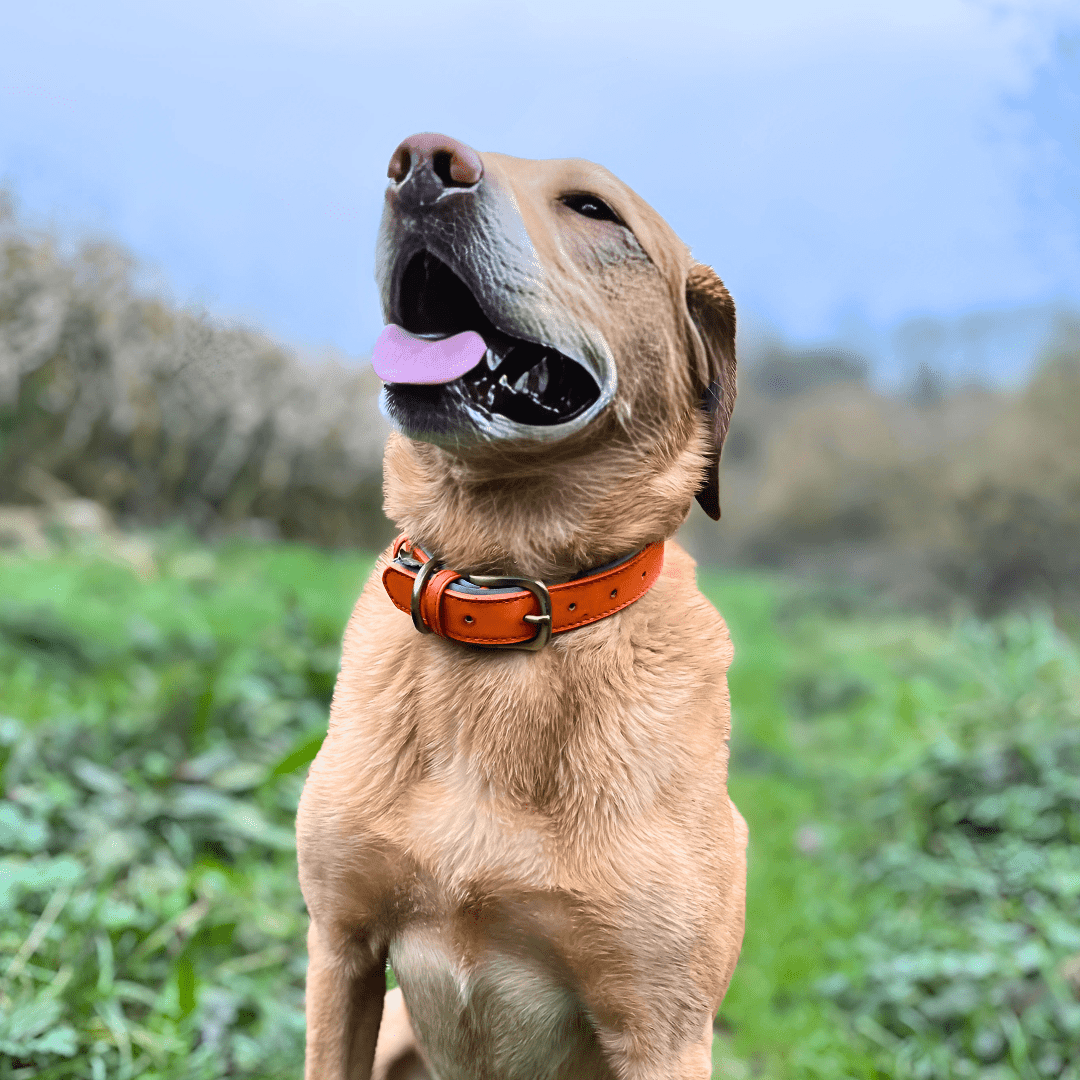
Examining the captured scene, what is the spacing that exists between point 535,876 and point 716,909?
28 centimetres

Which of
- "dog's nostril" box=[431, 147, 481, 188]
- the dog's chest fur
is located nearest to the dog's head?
"dog's nostril" box=[431, 147, 481, 188]

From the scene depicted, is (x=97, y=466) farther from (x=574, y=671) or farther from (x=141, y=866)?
(x=574, y=671)

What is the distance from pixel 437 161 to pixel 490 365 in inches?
10.4

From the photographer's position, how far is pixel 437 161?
1.18 m

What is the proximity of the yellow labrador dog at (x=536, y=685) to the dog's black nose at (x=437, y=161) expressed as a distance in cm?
3

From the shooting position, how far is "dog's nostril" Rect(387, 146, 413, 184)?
A: 46.6 inches

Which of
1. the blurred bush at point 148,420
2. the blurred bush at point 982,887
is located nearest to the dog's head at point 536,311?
the blurred bush at point 982,887

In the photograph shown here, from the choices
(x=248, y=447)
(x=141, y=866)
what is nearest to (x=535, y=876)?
(x=141, y=866)

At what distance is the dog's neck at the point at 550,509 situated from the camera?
1.38 metres

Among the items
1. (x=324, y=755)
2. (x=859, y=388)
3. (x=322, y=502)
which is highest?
(x=324, y=755)

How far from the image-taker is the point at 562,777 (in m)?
1.34

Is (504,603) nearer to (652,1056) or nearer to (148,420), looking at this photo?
(652,1056)

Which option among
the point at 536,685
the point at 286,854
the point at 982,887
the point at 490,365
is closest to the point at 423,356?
the point at 490,365

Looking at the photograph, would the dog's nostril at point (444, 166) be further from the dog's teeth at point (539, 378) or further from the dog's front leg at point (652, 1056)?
the dog's front leg at point (652, 1056)
